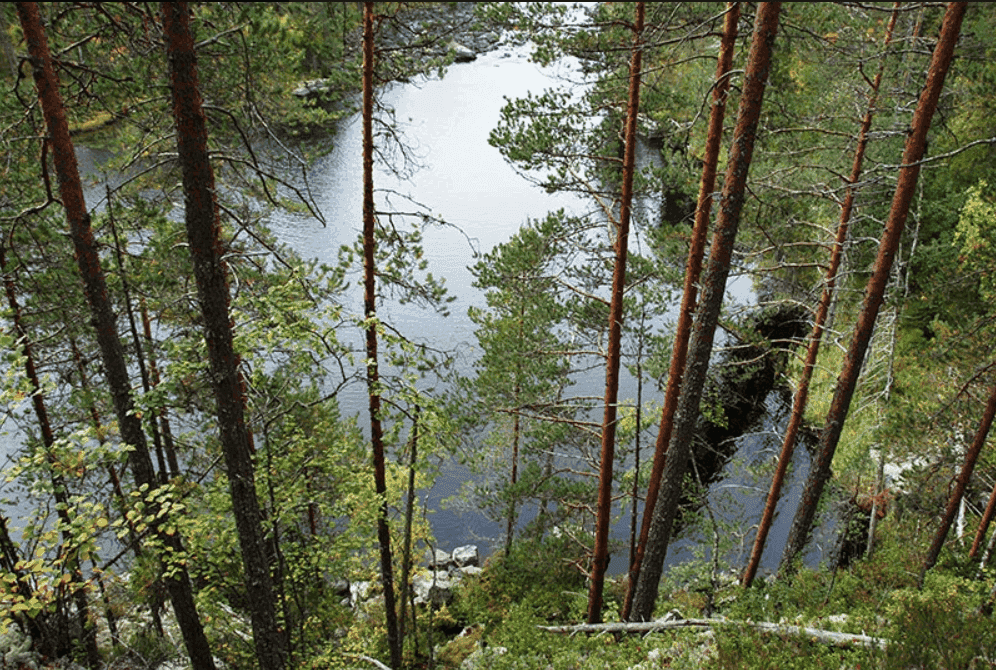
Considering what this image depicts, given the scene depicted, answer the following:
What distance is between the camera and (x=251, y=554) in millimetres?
5074

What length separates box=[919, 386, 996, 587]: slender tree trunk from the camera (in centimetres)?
816

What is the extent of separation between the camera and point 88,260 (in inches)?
210

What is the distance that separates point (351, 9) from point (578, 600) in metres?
10.1

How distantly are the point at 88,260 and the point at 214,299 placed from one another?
1911 mm

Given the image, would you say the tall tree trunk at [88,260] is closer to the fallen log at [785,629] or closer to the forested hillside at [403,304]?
the forested hillside at [403,304]

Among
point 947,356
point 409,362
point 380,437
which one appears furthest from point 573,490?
point 947,356

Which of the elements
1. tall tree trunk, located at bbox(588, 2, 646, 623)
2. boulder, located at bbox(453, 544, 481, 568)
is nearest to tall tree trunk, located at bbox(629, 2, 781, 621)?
tall tree trunk, located at bbox(588, 2, 646, 623)

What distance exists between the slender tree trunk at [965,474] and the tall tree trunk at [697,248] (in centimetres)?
383

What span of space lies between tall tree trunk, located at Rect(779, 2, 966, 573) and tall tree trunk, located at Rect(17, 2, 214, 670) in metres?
7.01

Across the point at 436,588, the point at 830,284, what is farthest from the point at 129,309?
the point at 436,588

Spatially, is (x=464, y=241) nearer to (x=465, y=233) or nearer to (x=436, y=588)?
(x=436, y=588)

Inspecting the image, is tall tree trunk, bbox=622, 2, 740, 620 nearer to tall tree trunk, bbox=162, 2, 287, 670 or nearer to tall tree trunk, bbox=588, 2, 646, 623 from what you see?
tall tree trunk, bbox=588, 2, 646, 623

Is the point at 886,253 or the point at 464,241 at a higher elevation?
the point at 464,241

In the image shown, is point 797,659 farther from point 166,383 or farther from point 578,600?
point 578,600
